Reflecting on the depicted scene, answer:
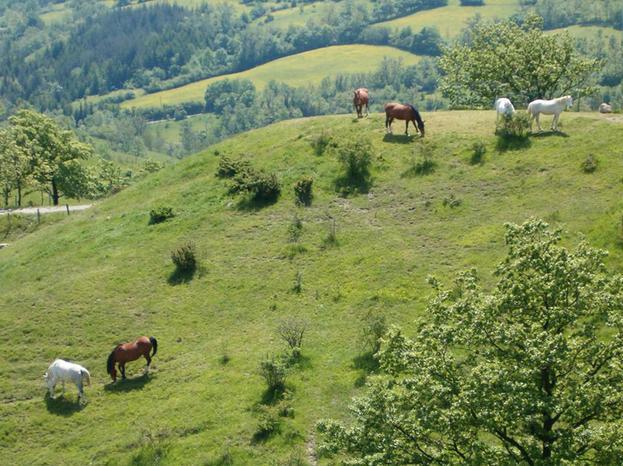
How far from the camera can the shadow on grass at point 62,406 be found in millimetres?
29438

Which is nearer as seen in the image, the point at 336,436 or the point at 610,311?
the point at 610,311

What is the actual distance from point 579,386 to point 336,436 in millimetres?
6720

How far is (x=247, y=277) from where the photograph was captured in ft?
123

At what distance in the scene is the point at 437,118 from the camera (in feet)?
162

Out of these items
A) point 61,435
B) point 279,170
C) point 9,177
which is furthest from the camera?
point 9,177

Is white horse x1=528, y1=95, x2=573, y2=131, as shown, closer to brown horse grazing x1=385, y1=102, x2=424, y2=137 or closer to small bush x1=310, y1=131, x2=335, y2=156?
brown horse grazing x1=385, y1=102, x2=424, y2=137

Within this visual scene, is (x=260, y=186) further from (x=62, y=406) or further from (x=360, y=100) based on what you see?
(x=62, y=406)

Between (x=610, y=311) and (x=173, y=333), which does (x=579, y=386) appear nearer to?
(x=610, y=311)

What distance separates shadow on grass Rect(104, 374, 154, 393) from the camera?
3050 cm

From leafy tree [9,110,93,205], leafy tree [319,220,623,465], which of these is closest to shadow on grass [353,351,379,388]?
leafy tree [319,220,623,465]

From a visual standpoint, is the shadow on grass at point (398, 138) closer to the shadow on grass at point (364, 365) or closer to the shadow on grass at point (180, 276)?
the shadow on grass at point (180, 276)

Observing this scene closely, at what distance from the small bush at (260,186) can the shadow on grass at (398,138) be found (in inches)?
328

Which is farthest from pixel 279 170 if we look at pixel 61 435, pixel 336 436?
pixel 336 436

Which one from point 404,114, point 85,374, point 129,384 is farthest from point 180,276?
point 404,114
